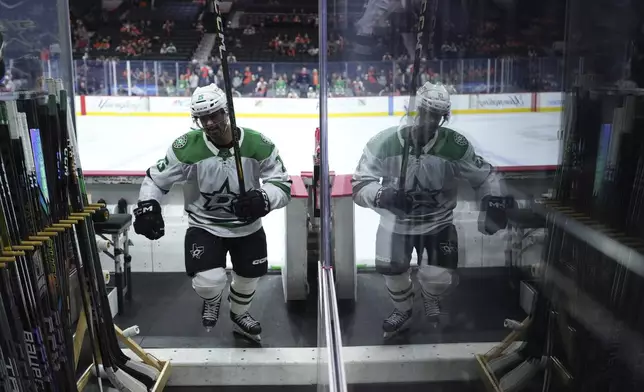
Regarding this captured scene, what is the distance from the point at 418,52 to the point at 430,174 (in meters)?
0.15

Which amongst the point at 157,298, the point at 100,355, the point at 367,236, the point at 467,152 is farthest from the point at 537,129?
the point at 157,298

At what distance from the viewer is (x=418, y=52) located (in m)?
0.69

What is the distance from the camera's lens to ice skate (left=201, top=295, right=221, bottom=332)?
7.32 ft

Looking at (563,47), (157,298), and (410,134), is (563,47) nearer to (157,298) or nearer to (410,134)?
(410,134)

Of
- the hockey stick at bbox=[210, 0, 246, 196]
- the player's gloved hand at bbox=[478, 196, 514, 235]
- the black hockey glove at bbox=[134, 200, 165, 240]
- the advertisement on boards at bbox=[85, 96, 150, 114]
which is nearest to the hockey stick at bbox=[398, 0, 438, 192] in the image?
the player's gloved hand at bbox=[478, 196, 514, 235]

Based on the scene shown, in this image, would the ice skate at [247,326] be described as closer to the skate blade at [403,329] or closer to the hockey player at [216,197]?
the hockey player at [216,197]

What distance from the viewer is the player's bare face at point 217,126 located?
2102 millimetres

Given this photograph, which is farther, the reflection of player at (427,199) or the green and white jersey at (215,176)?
the green and white jersey at (215,176)

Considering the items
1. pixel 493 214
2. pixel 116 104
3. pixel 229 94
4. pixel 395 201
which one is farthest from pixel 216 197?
pixel 116 104

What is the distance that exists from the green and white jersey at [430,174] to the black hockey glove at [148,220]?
1341mm

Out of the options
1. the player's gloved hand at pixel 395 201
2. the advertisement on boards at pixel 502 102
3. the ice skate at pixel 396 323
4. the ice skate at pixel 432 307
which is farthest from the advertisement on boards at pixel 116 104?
the advertisement on boards at pixel 502 102

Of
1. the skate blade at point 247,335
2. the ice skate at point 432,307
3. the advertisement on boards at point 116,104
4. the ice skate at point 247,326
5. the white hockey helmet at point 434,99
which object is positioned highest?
the white hockey helmet at point 434,99

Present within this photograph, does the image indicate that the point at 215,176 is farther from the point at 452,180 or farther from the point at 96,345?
the point at 452,180

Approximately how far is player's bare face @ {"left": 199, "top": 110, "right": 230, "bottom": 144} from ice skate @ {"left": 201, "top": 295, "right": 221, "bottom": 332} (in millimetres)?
608
